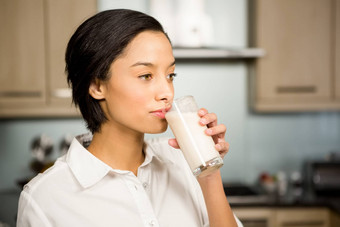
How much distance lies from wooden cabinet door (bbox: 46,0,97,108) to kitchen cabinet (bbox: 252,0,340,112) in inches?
52.1

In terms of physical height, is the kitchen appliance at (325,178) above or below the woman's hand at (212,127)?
below

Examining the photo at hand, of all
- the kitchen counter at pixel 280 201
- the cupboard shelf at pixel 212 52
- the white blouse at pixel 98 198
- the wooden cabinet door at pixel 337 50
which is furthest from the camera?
the wooden cabinet door at pixel 337 50

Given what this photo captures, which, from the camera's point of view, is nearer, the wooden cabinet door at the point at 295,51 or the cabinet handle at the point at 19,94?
the cabinet handle at the point at 19,94

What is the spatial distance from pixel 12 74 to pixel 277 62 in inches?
75.5

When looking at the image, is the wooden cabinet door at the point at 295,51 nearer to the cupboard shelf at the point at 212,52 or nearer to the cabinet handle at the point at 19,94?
the cupboard shelf at the point at 212,52

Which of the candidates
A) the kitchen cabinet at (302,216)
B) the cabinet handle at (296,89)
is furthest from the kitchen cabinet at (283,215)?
the cabinet handle at (296,89)

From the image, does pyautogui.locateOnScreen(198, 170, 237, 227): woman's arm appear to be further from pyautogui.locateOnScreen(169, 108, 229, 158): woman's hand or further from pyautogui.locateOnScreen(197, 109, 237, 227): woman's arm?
pyautogui.locateOnScreen(169, 108, 229, 158): woman's hand

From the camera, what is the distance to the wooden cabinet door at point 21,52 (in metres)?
2.71

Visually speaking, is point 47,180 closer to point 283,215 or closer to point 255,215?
point 255,215

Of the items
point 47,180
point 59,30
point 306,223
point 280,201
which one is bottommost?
point 306,223

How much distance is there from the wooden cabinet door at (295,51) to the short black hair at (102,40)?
192 cm

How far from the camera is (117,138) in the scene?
1.21 metres

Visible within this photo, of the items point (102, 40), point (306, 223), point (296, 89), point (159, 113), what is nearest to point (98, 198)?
point (159, 113)

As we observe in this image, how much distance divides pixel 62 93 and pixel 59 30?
1.45 feet
